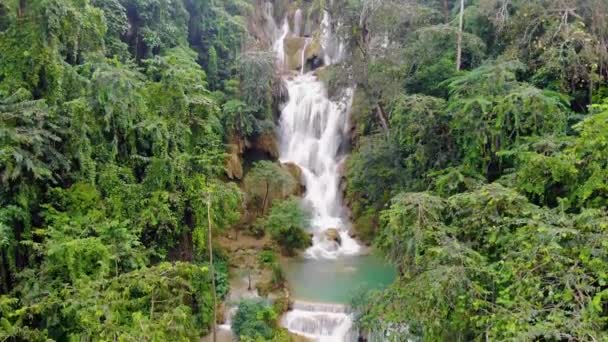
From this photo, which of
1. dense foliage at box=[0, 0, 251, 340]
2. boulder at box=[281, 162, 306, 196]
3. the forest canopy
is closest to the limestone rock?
boulder at box=[281, 162, 306, 196]

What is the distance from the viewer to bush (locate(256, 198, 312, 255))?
60.0 feet

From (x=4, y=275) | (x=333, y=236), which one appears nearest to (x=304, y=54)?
(x=333, y=236)

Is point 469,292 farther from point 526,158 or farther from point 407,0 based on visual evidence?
point 407,0

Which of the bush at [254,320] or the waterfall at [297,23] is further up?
the waterfall at [297,23]

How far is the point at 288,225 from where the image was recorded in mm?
18203

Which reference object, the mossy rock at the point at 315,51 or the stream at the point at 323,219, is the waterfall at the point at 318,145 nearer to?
the stream at the point at 323,219

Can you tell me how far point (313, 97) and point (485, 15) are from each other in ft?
36.1

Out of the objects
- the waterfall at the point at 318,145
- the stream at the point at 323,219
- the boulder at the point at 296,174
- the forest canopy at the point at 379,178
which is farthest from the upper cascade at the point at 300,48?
the forest canopy at the point at 379,178

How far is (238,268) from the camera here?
17.2m

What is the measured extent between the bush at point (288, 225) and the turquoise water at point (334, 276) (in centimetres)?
80

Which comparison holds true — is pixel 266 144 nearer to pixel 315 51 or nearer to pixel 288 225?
pixel 288 225

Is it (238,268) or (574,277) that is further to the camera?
(238,268)

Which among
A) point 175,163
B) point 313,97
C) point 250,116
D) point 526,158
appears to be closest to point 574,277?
point 526,158

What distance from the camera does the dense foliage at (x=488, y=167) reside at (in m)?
7.55
